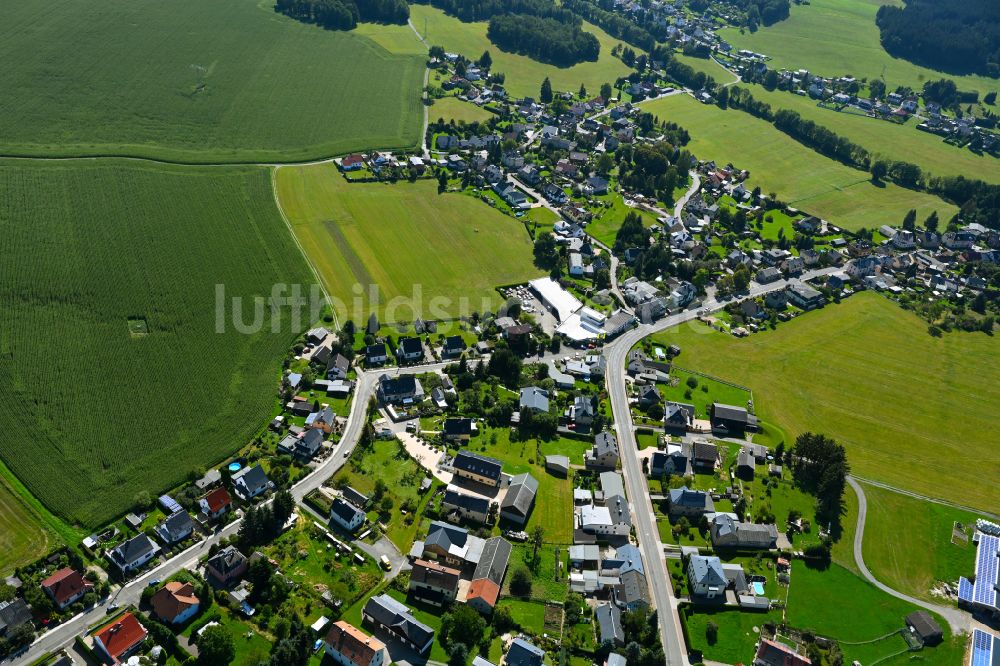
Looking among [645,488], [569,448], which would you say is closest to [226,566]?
[569,448]

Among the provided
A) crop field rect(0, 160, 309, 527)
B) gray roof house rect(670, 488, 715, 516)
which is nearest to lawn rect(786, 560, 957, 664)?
gray roof house rect(670, 488, 715, 516)

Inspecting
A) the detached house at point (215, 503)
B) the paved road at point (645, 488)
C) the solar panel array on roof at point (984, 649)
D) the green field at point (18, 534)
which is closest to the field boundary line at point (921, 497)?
the solar panel array on roof at point (984, 649)

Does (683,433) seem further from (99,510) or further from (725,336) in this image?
(99,510)

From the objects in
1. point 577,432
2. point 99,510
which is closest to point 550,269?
point 577,432

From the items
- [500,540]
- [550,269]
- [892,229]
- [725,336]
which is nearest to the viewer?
[500,540]

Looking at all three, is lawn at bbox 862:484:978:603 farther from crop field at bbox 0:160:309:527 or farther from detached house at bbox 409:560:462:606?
crop field at bbox 0:160:309:527

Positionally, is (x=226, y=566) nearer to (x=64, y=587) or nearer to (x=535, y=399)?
(x=64, y=587)
